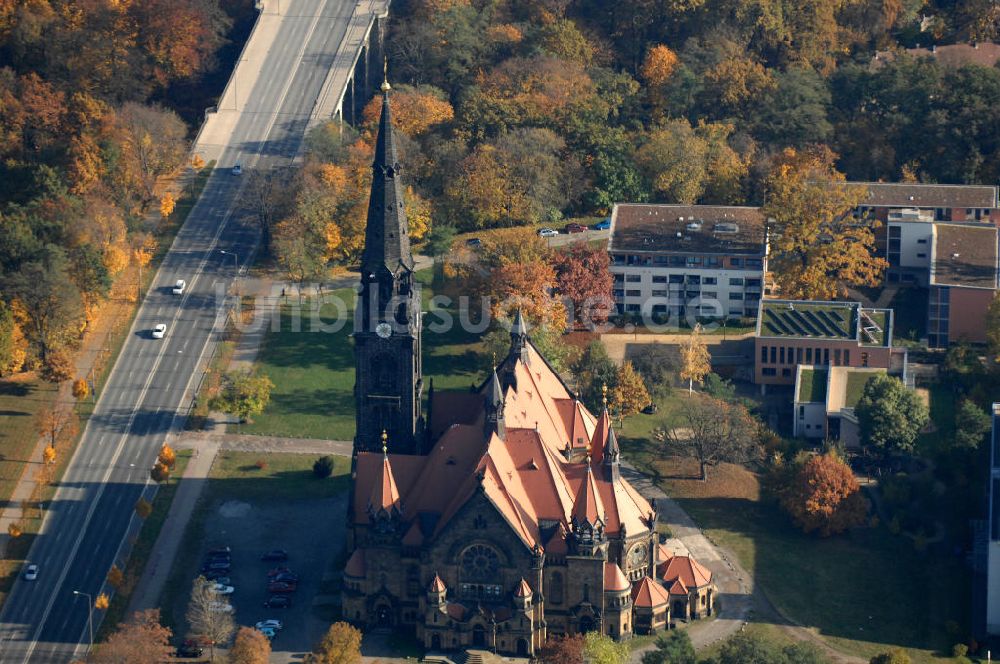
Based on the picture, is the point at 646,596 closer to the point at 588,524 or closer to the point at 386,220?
the point at 588,524

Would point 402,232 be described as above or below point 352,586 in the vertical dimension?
above

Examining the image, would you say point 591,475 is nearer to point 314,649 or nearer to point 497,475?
point 497,475

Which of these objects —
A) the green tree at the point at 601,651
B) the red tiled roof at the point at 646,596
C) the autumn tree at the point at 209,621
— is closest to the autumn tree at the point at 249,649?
the autumn tree at the point at 209,621

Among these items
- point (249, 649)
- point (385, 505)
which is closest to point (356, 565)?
point (385, 505)

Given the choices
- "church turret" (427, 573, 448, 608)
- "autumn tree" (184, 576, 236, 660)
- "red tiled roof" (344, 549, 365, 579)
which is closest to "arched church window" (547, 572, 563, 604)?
"church turret" (427, 573, 448, 608)

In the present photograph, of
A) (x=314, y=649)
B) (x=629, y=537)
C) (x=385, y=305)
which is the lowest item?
(x=314, y=649)

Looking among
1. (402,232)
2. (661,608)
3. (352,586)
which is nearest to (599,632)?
(661,608)
